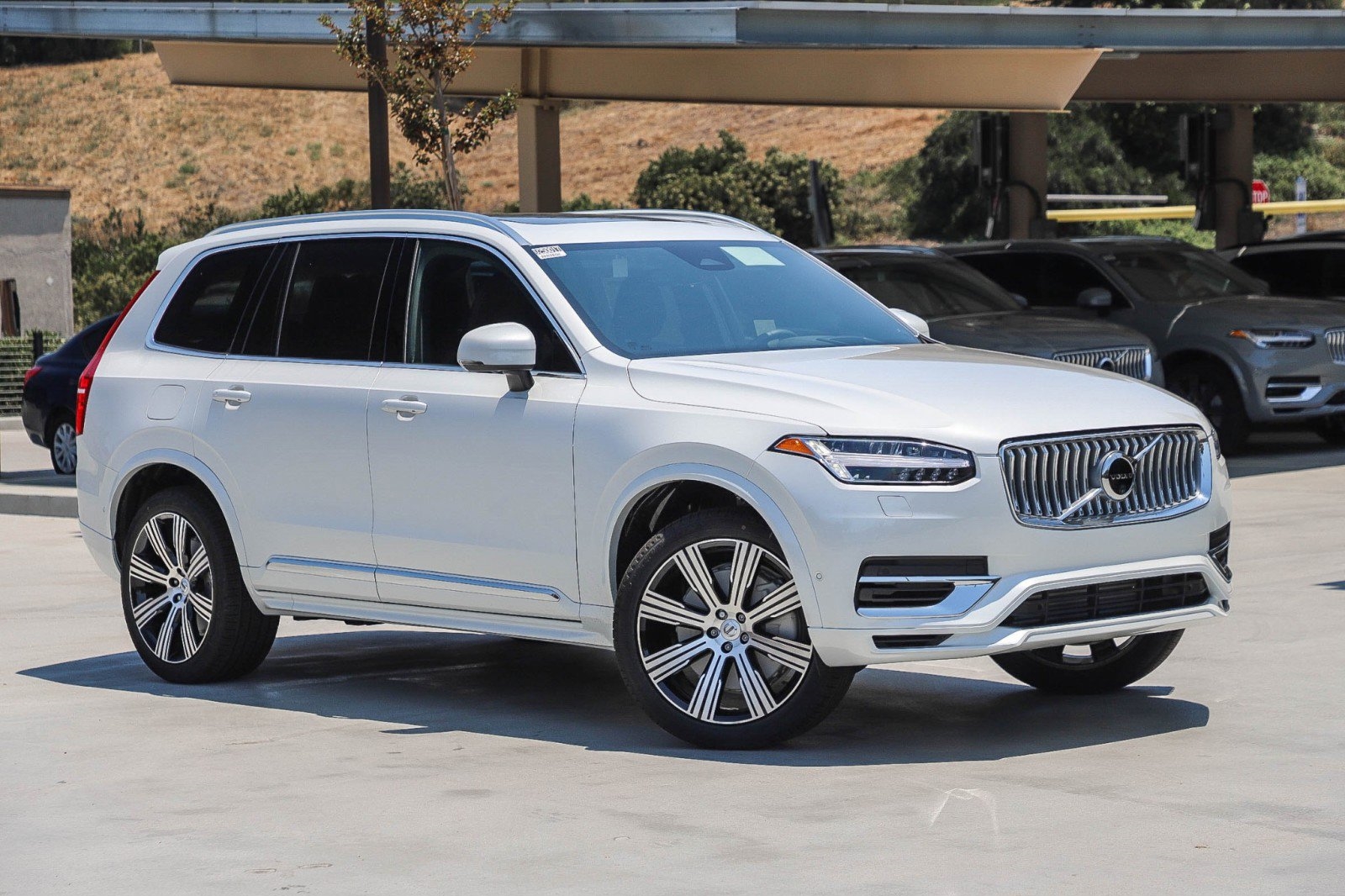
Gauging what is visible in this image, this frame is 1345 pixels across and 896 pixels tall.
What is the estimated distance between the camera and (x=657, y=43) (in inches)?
838

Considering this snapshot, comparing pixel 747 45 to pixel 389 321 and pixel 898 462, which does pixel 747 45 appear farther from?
pixel 898 462

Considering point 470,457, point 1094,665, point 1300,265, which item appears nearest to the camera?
point 470,457

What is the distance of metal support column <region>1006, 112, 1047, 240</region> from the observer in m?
29.6

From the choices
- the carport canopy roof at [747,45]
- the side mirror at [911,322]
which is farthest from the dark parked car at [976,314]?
the side mirror at [911,322]

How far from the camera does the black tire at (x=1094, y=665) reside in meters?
8.09

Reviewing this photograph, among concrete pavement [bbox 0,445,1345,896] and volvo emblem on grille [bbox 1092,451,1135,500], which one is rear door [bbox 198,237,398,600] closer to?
concrete pavement [bbox 0,445,1345,896]

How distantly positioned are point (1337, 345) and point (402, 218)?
1180 centimetres

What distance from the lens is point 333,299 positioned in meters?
8.63

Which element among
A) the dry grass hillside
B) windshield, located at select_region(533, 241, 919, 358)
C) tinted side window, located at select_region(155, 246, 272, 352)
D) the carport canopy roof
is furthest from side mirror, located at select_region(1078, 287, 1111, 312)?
the dry grass hillside

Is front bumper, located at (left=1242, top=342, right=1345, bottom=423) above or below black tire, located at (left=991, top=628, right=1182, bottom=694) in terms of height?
above

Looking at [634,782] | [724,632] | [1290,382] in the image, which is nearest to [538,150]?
[1290,382]

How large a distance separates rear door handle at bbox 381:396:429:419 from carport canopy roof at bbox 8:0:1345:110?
42.4ft

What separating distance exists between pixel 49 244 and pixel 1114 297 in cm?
2188

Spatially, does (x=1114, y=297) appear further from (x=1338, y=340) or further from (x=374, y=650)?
(x=374, y=650)
